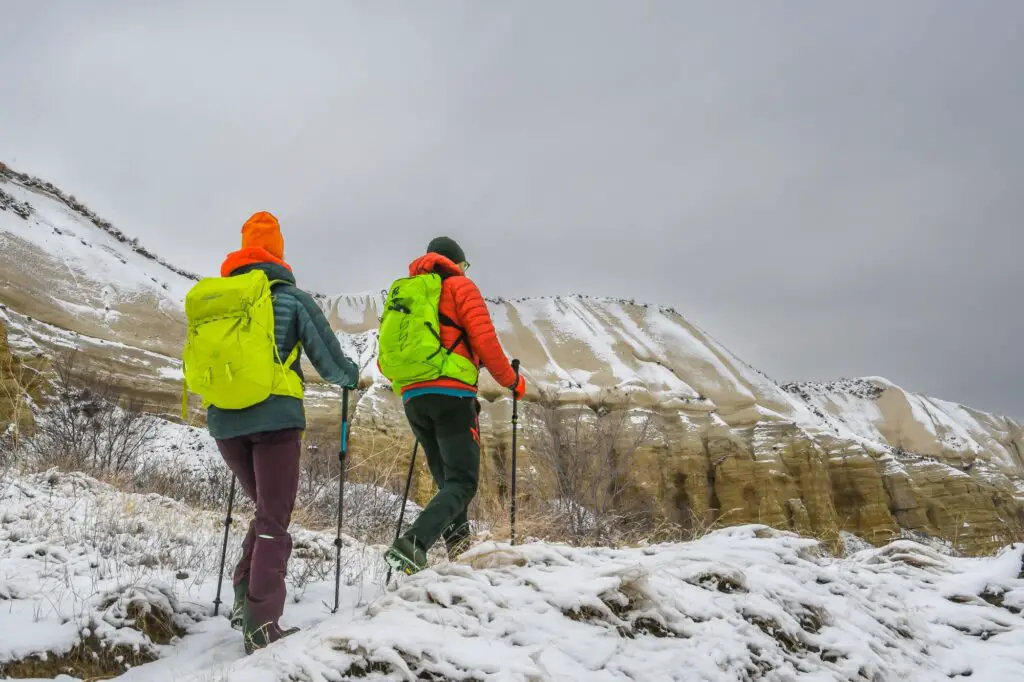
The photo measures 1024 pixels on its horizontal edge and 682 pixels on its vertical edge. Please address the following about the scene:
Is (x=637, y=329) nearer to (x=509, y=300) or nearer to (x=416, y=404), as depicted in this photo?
(x=509, y=300)

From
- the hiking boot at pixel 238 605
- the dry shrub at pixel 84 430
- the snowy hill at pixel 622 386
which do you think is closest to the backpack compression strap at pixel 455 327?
the hiking boot at pixel 238 605

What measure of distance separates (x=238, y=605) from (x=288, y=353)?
123 centimetres

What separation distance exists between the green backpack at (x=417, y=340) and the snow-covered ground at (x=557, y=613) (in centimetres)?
100

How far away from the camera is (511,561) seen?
9.64 ft

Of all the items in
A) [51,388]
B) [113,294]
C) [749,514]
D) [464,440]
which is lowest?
[749,514]

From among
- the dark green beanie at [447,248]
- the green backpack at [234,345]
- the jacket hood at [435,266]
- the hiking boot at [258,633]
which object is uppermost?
the dark green beanie at [447,248]

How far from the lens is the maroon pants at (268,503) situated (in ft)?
8.56

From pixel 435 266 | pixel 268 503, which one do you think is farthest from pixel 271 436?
pixel 435 266

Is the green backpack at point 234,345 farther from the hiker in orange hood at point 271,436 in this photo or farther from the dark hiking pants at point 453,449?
the dark hiking pants at point 453,449

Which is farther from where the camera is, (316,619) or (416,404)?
(416,404)

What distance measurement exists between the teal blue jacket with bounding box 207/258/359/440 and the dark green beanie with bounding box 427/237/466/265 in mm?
1054

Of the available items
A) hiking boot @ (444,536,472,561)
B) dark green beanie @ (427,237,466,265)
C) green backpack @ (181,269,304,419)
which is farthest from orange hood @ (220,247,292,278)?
hiking boot @ (444,536,472,561)

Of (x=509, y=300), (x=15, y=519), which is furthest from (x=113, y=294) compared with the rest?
(x=509, y=300)

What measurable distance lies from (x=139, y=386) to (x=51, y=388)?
245 inches
